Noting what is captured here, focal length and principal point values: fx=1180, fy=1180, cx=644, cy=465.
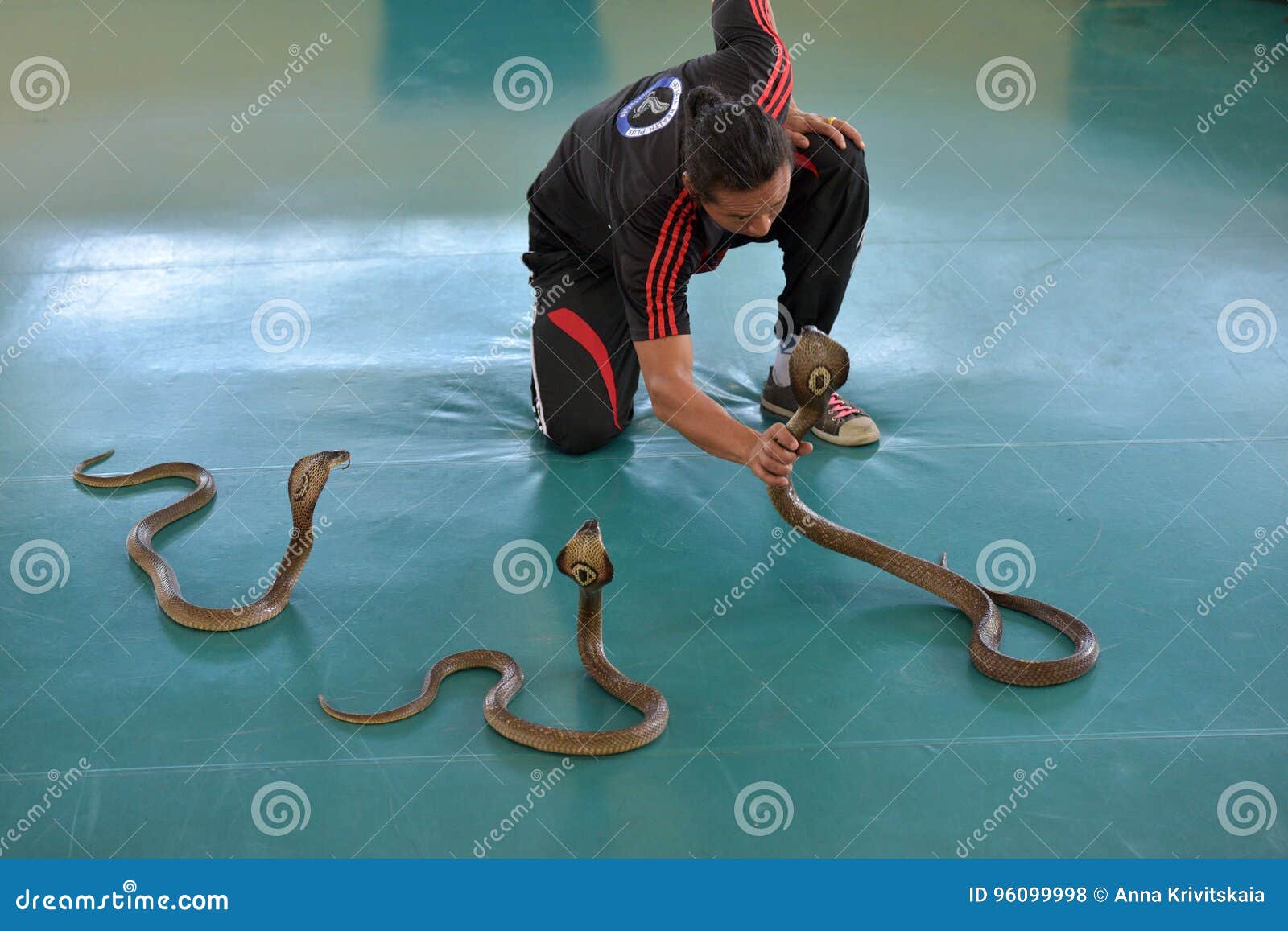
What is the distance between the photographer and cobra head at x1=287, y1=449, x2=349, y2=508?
3100 mm

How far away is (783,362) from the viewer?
4.13 meters

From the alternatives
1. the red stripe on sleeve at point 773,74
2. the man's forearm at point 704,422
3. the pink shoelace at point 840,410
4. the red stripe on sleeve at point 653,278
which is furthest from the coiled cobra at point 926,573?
the red stripe on sleeve at point 773,74

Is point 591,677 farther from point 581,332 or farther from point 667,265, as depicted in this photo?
point 581,332

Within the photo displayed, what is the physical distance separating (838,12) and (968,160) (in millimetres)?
3164

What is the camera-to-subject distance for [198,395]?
439cm

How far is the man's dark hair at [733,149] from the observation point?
2.79m

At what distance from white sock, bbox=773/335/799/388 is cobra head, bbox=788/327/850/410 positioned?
4.42ft

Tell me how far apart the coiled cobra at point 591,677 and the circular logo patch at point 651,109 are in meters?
1.22

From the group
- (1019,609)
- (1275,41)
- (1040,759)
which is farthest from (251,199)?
(1275,41)

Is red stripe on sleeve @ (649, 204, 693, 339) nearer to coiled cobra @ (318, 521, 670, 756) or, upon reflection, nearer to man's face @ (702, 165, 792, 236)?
man's face @ (702, 165, 792, 236)

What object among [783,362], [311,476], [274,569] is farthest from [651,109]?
[274,569]

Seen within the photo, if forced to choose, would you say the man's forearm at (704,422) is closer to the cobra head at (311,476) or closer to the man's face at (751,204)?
the man's face at (751,204)

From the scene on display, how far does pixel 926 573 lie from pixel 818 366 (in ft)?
2.84

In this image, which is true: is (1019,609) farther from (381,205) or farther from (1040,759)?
(381,205)
